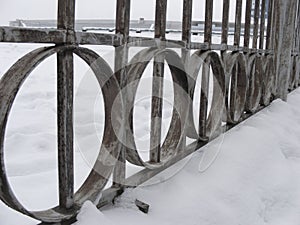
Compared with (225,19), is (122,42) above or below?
below

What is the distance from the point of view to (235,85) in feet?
7.36

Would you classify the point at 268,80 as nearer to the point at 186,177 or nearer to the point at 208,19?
the point at 208,19

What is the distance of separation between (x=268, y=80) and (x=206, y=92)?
156cm

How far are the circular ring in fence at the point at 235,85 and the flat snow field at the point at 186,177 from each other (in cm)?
10

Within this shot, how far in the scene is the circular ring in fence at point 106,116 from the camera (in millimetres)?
781

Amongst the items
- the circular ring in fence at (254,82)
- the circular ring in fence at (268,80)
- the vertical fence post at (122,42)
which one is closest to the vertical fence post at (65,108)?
the vertical fence post at (122,42)

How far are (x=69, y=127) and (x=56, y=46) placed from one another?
0.20m

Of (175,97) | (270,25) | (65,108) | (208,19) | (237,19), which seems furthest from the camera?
(270,25)

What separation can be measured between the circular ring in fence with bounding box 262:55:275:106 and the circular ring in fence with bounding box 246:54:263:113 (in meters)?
0.12

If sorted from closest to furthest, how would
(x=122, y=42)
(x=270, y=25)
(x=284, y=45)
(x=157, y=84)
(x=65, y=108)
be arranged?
(x=65, y=108) < (x=122, y=42) < (x=157, y=84) < (x=270, y=25) < (x=284, y=45)

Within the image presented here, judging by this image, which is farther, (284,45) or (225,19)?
(284,45)

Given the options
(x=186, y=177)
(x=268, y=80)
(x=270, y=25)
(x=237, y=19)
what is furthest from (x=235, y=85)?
(x=270, y=25)

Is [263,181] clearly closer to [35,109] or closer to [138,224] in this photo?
[138,224]

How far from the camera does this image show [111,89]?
43.2 inches
